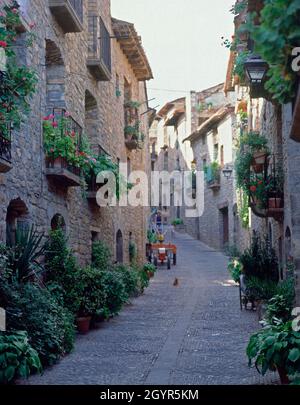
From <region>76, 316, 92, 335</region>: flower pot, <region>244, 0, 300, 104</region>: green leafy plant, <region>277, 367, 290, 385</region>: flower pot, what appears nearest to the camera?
<region>244, 0, 300, 104</region>: green leafy plant

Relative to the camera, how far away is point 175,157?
4606 centimetres

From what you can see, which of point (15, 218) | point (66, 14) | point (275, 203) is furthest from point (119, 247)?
point (15, 218)

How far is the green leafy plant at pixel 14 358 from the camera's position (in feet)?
20.2

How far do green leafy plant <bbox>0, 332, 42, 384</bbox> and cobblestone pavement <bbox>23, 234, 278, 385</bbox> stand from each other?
0.76 metres

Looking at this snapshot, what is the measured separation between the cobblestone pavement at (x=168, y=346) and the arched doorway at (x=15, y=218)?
6.13ft

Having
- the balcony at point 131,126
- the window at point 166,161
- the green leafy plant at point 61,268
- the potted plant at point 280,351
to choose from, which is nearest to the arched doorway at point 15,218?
the green leafy plant at point 61,268

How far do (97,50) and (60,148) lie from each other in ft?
14.6

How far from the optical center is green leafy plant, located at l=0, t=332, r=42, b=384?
6145mm

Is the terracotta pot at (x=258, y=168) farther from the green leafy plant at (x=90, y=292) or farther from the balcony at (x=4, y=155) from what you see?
the balcony at (x=4, y=155)

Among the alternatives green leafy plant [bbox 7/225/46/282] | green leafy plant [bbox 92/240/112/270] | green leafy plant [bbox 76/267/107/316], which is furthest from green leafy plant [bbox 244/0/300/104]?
green leafy plant [bbox 92/240/112/270]

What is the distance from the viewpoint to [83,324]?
10.7 meters

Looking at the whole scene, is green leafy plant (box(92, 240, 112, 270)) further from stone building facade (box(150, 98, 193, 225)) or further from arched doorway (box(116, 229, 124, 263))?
stone building facade (box(150, 98, 193, 225))

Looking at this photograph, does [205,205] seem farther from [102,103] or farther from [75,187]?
[75,187]
